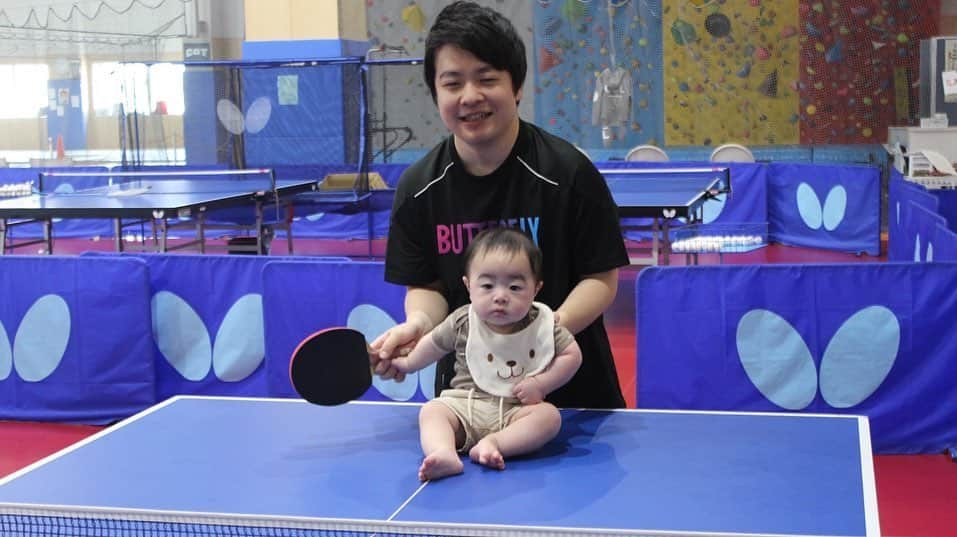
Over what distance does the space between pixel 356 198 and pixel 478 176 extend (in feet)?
29.0

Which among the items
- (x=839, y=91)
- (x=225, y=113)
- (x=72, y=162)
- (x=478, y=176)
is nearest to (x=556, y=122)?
(x=839, y=91)

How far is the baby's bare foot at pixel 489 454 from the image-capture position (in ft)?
8.04

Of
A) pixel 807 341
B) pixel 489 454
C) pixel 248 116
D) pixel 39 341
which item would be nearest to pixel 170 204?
pixel 39 341

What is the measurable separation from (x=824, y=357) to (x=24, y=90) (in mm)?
15285

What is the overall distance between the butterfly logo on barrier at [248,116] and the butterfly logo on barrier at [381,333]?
7540 millimetres

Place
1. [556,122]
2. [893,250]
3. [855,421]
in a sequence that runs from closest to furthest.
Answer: [855,421] → [893,250] → [556,122]

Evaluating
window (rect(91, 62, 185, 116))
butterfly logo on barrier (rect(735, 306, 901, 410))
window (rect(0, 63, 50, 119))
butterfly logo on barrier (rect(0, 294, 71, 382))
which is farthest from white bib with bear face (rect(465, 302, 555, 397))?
window (rect(0, 63, 50, 119))

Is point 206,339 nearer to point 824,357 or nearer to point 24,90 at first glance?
point 824,357

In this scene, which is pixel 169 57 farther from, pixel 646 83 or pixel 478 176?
pixel 478 176

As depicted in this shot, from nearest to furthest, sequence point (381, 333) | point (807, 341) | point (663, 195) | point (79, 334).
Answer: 1. point (807, 341)
2. point (381, 333)
3. point (79, 334)
4. point (663, 195)

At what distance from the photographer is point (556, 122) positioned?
16016mm

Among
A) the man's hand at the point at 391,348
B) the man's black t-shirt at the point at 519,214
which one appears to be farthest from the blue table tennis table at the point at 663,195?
the man's hand at the point at 391,348

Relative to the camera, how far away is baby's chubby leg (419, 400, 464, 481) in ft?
7.82

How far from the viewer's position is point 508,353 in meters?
2.64
